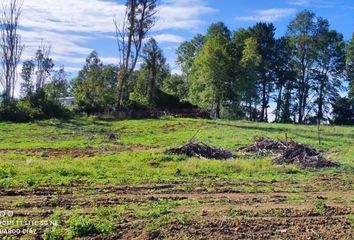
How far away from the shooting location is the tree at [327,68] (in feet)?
245

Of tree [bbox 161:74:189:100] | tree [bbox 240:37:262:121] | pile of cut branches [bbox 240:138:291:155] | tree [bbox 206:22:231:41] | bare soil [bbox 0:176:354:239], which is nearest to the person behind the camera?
bare soil [bbox 0:176:354:239]

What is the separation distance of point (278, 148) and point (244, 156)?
2978 mm

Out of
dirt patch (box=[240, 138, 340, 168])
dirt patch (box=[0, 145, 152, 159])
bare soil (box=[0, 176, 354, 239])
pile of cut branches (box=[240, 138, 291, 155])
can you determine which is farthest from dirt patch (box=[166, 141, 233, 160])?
bare soil (box=[0, 176, 354, 239])

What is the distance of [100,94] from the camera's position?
189 ft

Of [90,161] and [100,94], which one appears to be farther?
[100,94]

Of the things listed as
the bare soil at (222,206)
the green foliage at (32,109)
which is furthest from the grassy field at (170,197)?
the green foliage at (32,109)

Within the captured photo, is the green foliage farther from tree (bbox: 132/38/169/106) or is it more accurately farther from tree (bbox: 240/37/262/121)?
tree (bbox: 240/37/262/121)

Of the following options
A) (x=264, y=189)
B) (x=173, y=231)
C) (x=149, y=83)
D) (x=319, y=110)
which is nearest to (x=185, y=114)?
(x=149, y=83)

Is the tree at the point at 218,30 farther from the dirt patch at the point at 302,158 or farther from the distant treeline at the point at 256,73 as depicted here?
the dirt patch at the point at 302,158

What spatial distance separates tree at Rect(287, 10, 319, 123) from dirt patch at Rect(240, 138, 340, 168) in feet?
165

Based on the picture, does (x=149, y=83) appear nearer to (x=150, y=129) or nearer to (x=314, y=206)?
(x=150, y=129)

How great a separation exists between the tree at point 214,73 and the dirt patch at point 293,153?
3825 centimetres

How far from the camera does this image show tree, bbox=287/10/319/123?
74.4 metres

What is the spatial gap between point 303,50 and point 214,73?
1802cm
